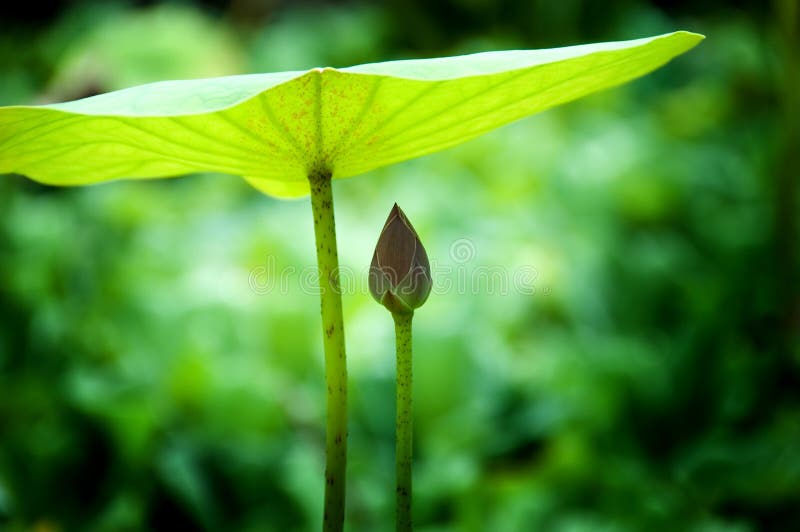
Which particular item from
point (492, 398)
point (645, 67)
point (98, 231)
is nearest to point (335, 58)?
point (98, 231)

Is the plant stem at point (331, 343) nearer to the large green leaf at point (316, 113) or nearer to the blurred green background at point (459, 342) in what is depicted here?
the large green leaf at point (316, 113)

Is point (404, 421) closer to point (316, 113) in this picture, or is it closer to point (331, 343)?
point (331, 343)

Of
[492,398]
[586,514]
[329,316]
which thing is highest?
[329,316]

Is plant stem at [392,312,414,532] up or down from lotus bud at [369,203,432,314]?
down

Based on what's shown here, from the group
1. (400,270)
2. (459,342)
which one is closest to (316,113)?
(400,270)

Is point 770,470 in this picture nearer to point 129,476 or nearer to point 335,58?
point 129,476

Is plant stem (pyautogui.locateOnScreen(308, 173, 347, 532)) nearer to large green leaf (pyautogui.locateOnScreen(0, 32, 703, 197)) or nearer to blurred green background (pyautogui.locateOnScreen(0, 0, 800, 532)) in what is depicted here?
large green leaf (pyautogui.locateOnScreen(0, 32, 703, 197))

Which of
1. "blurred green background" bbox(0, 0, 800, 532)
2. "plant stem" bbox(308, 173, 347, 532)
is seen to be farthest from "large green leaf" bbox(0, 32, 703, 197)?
"blurred green background" bbox(0, 0, 800, 532)
